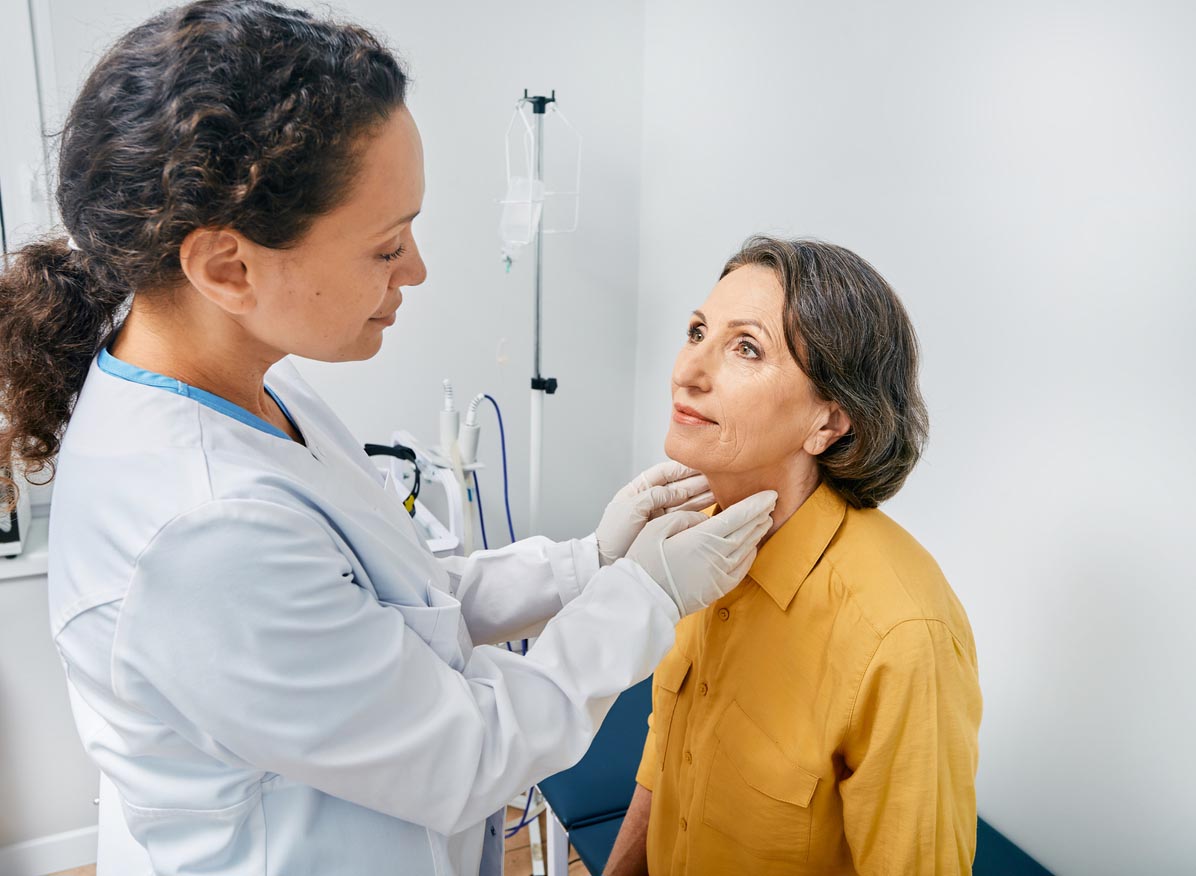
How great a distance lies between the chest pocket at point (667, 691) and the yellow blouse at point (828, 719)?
2 cm

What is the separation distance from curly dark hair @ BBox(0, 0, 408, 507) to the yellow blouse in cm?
74

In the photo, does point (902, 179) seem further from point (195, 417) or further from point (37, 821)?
point (37, 821)

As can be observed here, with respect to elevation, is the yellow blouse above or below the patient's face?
below

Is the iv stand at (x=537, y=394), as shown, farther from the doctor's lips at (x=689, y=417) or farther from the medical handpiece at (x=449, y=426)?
the doctor's lips at (x=689, y=417)

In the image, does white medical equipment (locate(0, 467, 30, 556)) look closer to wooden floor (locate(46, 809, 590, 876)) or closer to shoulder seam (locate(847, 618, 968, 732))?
wooden floor (locate(46, 809, 590, 876))

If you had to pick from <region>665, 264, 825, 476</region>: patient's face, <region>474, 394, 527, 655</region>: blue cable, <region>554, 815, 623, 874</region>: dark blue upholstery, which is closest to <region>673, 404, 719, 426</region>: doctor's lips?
<region>665, 264, 825, 476</region>: patient's face

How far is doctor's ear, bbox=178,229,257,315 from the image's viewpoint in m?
0.71

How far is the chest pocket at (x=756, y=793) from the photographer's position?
104 centimetres

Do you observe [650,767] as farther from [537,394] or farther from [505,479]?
[505,479]

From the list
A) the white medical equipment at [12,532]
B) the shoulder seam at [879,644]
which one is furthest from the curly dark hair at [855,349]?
the white medical equipment at [12,532]

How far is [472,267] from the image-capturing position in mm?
2473

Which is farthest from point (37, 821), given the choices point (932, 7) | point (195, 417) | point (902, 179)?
point (932, 7)

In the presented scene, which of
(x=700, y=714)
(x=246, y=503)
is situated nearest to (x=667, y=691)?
(x=700, y=714)

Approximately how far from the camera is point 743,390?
1.09 metres
